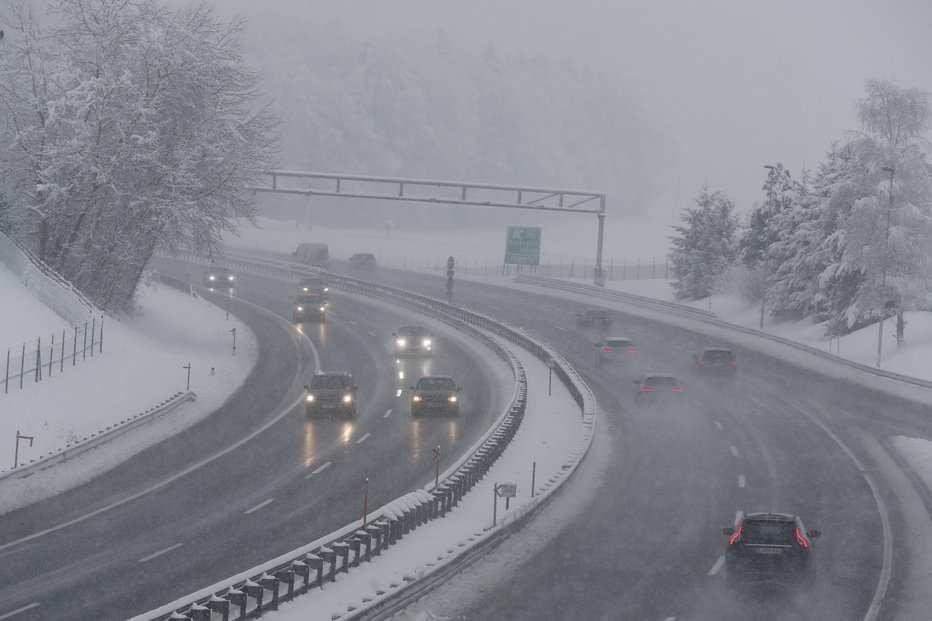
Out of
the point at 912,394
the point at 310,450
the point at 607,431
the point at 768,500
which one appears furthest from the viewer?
the point at 912,394

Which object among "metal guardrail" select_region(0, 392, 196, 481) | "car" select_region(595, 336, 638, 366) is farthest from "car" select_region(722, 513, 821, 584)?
"car" select_region(595, 336, 638, 366)

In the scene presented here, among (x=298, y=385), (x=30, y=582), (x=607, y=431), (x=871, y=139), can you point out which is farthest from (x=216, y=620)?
(x=871, y=139)

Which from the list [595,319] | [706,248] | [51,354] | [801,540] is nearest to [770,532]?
[801,540]

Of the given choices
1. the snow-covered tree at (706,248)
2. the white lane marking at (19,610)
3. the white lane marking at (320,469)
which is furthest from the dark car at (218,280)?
the white lane marking at (19,610)

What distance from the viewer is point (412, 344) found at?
2125 inches

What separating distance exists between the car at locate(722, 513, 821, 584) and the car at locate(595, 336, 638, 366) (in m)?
33.3

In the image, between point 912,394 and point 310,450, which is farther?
point 912,394

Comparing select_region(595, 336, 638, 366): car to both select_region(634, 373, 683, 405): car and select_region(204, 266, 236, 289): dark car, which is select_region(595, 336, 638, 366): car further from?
select_region(204, 266, 236, 289): dark car

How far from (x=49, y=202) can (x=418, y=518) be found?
29469mm

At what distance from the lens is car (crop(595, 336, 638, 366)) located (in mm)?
54250

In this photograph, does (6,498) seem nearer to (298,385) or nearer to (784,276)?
(298,385)

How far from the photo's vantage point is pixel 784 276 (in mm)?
74312

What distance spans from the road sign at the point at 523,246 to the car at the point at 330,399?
51.0 metres

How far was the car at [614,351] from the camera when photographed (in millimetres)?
54250
